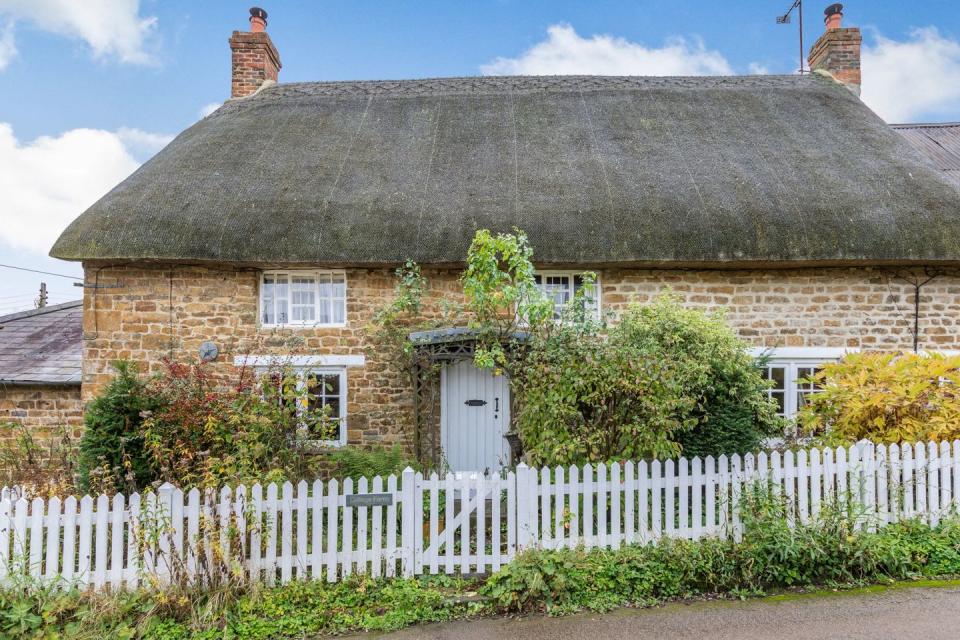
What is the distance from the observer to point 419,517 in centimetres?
470

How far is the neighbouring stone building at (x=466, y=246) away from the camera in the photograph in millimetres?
7707

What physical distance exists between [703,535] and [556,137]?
22.6 feet

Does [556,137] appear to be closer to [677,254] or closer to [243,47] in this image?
[677,254]

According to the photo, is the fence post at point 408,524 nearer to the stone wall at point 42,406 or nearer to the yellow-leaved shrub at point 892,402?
the yellow-leaved shrub at point 892,402

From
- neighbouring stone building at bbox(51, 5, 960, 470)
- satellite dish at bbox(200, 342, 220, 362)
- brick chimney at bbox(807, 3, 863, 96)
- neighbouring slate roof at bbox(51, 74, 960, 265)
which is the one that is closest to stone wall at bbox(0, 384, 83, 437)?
neighbouring stone building at bbox(51, 5, 960, 470)

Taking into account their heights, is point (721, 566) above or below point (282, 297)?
below

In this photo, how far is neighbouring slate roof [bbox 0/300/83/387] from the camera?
859cm

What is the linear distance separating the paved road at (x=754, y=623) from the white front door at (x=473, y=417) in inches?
156

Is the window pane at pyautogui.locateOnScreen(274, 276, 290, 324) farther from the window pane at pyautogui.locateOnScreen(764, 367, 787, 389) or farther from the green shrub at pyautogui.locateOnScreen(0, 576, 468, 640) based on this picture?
the window pane at pyautogui.locateOnScreen(764, 367, 787, 389)

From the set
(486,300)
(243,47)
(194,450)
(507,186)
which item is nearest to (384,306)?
(486,300)

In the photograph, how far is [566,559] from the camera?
14.9ft

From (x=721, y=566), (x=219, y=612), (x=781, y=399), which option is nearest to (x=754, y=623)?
(x=721, y=566)

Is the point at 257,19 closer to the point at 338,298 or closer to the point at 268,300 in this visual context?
the point at 268,300

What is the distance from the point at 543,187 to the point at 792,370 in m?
4.47
